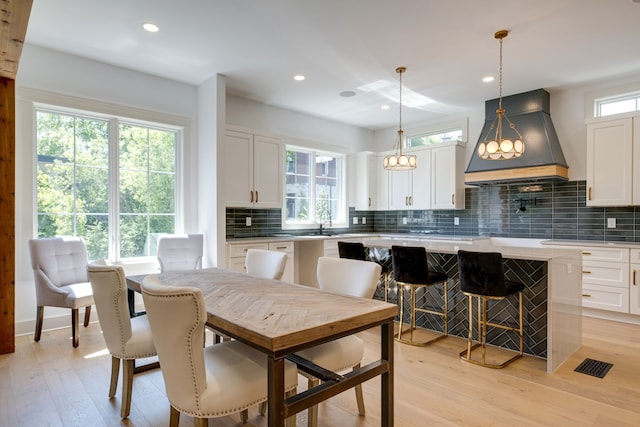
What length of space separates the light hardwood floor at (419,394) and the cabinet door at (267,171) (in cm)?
259

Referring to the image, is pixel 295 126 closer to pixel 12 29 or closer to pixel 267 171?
pixel 267 171

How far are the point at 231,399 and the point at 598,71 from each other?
509cm

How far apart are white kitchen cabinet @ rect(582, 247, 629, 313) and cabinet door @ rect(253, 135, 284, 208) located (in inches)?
155

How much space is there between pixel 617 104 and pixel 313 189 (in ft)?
14.0

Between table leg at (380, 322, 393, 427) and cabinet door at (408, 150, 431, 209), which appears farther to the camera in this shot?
cabinet door at (408, 150, 431, 209)

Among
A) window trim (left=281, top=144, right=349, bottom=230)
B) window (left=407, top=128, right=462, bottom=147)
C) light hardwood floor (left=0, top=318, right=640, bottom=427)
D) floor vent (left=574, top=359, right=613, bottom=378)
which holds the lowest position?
floor vent (left=574, top=359, right=613, bottom=378)

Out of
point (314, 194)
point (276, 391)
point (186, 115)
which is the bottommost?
point (276, 391)

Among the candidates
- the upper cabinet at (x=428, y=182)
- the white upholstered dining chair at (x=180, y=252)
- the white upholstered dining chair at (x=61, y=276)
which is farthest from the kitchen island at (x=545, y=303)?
the white upholstered dining chair at (x=61, y=276)

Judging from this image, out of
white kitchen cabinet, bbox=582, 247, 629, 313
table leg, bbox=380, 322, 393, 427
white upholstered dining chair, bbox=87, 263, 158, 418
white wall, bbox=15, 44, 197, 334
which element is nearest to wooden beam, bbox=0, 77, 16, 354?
white wall, bbox=15, 44, 197, 334

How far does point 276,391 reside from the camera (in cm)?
128

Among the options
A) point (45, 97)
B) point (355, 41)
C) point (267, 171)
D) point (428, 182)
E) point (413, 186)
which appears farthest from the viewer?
point (413, 186)

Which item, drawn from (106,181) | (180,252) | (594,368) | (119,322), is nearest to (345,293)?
(119,322)

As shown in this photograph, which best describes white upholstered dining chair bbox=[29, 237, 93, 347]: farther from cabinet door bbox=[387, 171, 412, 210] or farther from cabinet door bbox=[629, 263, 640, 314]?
cabinet door bbox=[629, 263, 640, 314]

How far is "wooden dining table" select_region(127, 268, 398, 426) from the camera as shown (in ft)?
4.24
